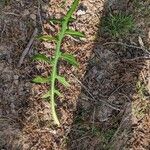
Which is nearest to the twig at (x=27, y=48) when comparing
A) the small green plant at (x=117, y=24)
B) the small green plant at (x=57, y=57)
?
the small green plant at (x=57, y=57)

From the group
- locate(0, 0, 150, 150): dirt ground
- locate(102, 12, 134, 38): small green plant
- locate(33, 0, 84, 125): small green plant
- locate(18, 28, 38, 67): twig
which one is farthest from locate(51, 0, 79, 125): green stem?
locate(102, 12, 134, 38): small green plant

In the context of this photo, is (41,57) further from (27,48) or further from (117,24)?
(117,24)

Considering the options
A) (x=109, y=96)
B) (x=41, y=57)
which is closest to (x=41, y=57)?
(x=41, y=57)

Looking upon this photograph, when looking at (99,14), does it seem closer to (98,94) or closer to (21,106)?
(98,94)

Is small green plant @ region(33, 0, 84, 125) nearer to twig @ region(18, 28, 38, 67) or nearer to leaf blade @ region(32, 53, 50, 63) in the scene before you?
leaf blade @ region(32, 53, 50, 63)

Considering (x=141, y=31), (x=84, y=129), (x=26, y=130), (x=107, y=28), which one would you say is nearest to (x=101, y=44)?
(x=107, y=28)

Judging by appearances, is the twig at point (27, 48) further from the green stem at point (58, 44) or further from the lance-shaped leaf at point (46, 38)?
the green stem at point (58, 44)
